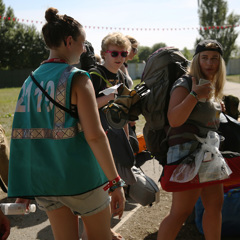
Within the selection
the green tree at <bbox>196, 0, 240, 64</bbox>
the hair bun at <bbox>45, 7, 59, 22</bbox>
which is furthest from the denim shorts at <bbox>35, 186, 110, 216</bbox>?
the green tree at <bbox>196, 0, 240, 64</bbox>

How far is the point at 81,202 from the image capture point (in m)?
1.78

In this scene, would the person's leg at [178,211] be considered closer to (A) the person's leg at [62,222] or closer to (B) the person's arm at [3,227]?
(A) the person's leg at [62,222]

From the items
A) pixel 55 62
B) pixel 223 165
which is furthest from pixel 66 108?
pixel 223 165

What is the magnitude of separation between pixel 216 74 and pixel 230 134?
56cm

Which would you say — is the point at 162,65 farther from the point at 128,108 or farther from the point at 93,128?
the point at 93,128

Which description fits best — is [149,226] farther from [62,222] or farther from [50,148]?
[50,148]

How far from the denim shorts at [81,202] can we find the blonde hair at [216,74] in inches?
43.6

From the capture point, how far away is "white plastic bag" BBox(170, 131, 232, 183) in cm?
228

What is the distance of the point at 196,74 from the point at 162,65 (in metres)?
0.25

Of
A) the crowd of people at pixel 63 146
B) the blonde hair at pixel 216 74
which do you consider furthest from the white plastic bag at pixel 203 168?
the crowd of people at pixel 63 146

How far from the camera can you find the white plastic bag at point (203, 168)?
2.28 metres

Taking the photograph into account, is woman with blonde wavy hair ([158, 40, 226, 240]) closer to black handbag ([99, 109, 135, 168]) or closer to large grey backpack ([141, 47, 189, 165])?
large grey backpack ([141, 47, 189, 165])

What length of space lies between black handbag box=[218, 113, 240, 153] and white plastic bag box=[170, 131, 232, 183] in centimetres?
46

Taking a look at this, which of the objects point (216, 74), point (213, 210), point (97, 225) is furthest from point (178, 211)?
point (216, 74)
